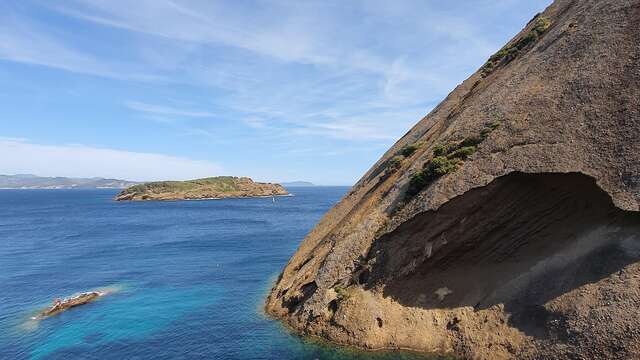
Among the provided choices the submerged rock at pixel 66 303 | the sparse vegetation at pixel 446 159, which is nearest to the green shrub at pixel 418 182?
the sparse vegetation at pixel 446 159

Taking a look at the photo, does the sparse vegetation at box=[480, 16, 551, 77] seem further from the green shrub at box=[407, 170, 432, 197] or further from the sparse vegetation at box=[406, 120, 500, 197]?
the green shrub at box=[407, 170, 432, 197]

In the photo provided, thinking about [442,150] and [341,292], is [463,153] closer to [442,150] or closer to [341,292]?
[442,150]

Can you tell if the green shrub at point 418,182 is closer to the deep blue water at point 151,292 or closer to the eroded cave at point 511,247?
the eroded cave at point 511,247

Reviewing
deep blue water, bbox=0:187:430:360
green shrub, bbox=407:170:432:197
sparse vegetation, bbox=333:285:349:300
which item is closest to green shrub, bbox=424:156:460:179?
green shrub, bbox=407:170:432:197

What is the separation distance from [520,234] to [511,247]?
156cm

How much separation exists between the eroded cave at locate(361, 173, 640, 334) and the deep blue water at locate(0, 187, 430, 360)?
29.1 feet

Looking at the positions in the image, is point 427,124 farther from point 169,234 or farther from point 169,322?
point 169,234

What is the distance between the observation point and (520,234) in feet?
135

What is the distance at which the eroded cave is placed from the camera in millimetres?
36750

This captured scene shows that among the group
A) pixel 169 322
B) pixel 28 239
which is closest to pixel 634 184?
pixel 169 322

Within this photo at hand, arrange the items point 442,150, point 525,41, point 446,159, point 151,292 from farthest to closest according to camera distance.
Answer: point 525,41 → point 151,292 → point 442,150 → point 446,159

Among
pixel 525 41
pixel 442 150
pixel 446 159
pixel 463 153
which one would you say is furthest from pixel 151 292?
pixel 525 41

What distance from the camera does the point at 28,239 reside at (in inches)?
4660

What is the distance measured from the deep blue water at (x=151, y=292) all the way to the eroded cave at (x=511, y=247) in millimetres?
8871
